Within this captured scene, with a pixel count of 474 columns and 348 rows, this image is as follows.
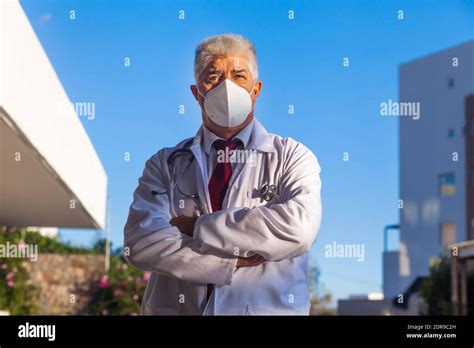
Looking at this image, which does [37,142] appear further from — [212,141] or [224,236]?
[224,236]

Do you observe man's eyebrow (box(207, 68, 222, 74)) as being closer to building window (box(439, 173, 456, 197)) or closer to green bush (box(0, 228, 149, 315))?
green bush (box(0, 228, 149, 315))

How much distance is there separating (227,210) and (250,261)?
0.58ft

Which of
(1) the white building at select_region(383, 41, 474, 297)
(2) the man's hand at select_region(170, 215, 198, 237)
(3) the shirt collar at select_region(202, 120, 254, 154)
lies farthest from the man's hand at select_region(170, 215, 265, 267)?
(1) the white building at select_region(383, 41, 474, 297)

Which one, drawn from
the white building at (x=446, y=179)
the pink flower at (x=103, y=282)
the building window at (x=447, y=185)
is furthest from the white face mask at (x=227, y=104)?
the building window at (x=447, y=185)

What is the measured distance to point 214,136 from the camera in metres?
2.83

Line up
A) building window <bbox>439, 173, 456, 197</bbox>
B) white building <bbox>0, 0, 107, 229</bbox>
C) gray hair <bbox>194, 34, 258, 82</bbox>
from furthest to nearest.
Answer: building window <bbox>439, 173, 456, 197</bbox>, white building <bbox>0, 0, 107, 229</bbox>, gray hair <bbox>194, 34, 258, 82</bbox>

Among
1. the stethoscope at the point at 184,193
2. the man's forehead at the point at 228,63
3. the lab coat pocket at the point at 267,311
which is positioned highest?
the man's forehead at the point at 228,63

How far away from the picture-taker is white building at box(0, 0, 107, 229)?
149 inches

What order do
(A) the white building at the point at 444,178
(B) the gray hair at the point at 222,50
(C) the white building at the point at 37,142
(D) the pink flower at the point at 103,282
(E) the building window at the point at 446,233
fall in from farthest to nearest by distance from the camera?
1. (E) the building window at the point at 446,233
2. (A) the white building at the point at 444,178
3. (D) the pink flower at the point at 103,282
4. (C) the white building at the point at 37,142
5. (B) the gray hair at the point at 222,50

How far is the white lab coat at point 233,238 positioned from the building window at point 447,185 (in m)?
9.54

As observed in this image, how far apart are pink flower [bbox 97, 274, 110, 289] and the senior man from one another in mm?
4672

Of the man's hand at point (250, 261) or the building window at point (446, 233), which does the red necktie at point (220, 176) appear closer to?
the man's hand at point (250, 261)

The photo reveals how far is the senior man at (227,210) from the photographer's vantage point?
2600mm

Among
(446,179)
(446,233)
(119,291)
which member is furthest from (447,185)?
(119,291)
